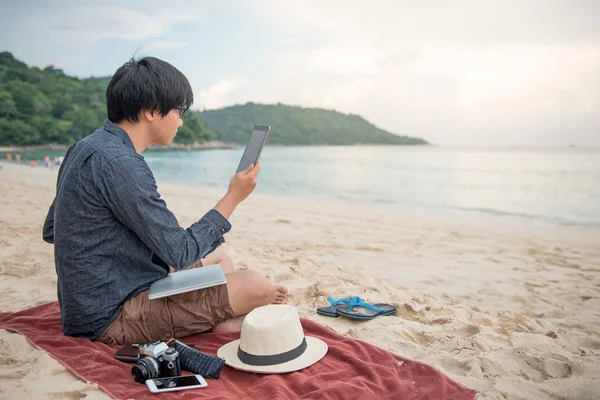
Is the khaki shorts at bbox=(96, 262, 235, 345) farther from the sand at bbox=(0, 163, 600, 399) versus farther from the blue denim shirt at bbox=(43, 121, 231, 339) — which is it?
the sand at bbox=(0, 163, 600, 399)

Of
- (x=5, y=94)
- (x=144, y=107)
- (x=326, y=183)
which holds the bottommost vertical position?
(x=326, y=183)

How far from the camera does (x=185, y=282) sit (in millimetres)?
2551

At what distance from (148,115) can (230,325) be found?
1.29 m

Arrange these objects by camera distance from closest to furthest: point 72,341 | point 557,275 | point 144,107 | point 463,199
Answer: point 144,107 < point 72,341 < point 557,275 < point 463,199

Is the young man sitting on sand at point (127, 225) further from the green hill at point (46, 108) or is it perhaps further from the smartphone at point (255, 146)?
the green hill at point (46, 108)

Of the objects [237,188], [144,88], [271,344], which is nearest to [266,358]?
[271,344]

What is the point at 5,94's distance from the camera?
6241cm

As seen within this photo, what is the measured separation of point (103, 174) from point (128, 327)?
835 millimetres

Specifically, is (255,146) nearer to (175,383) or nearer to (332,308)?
(175,383)

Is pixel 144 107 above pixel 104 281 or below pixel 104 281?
above

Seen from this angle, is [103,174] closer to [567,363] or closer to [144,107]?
[144,107]

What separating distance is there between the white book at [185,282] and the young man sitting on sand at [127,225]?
0.10m

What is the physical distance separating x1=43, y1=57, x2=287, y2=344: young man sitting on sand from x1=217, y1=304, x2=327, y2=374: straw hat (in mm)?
341

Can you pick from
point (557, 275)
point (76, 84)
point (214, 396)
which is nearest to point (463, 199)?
point (557, 275)
